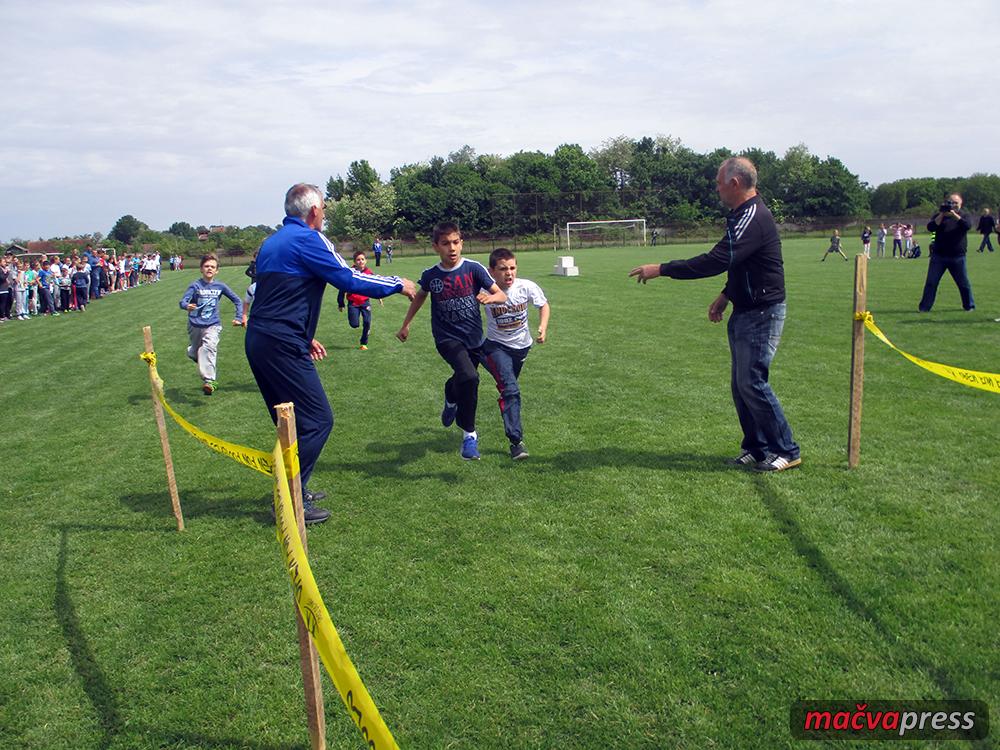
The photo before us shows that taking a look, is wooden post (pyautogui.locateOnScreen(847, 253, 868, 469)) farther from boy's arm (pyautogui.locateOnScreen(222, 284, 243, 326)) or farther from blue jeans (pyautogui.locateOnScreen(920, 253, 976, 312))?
blue jeans (pyautogui.locateOnScreen(920, 253, 976, 312))

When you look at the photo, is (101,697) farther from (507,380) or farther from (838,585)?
(507,380)

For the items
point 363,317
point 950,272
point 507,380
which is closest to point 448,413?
point 507,380

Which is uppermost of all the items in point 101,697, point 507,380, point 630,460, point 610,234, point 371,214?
point 371,214

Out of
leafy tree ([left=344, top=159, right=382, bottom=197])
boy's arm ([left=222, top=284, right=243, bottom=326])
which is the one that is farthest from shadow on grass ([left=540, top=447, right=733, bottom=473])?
leafy tree ([left=344, top=159, right=382, bottom=197])

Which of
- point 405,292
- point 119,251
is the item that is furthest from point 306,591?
point 119,251

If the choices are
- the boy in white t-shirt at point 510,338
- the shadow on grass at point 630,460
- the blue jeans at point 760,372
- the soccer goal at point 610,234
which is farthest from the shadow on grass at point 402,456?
the soccer goal at point 610,234

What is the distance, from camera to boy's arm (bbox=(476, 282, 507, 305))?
20.6 feet

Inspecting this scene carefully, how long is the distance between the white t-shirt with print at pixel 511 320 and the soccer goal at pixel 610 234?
6292cm

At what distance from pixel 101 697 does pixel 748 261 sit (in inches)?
196

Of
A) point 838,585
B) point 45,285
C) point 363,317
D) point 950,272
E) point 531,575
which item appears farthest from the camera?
point 45,285

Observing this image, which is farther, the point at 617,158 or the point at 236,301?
the point at 617,158

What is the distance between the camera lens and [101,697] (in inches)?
138

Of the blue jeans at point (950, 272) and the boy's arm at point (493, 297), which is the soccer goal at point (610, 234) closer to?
the blue jeans at point (950, 272)

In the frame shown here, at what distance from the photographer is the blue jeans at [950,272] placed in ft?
43.8
